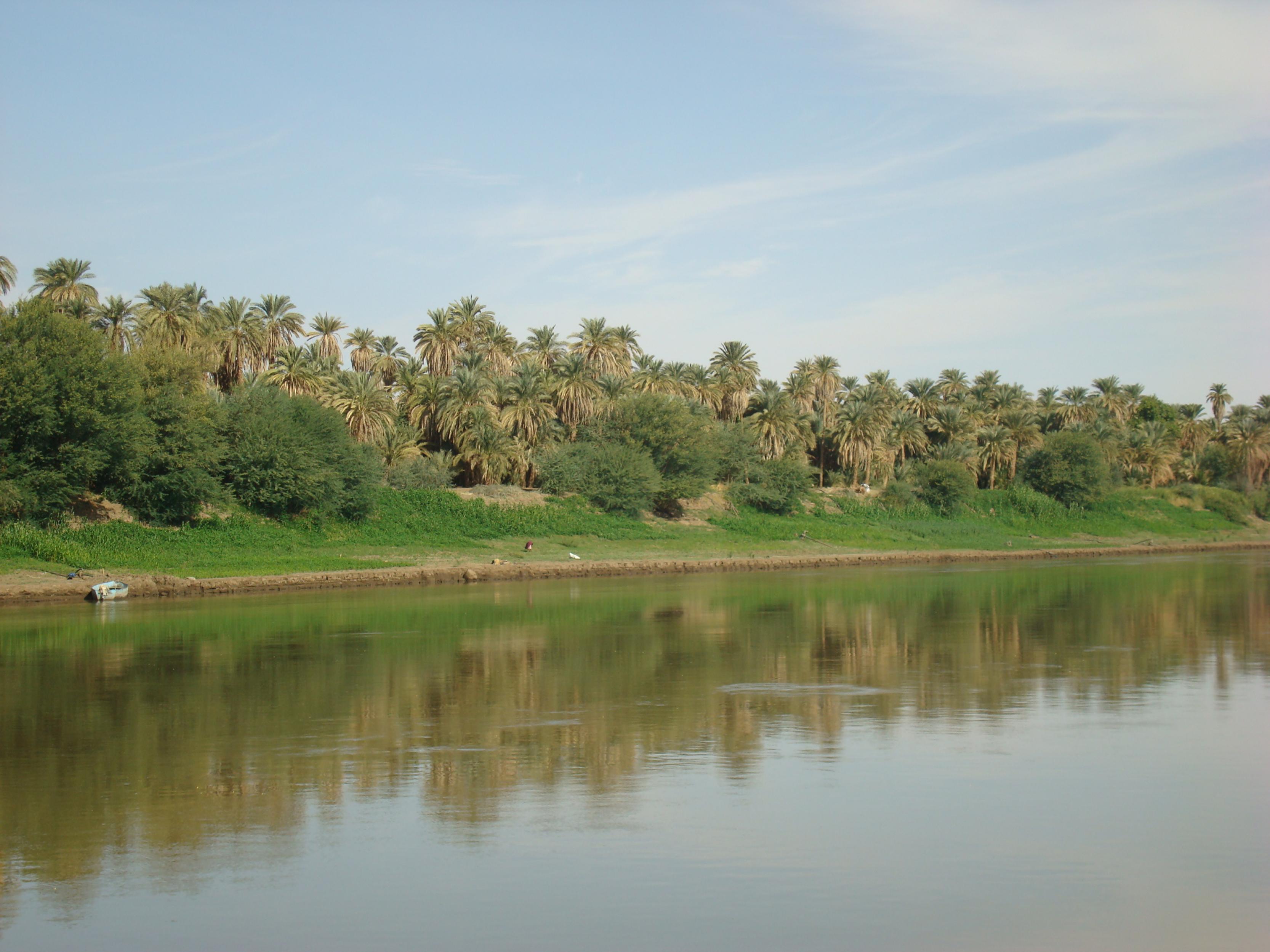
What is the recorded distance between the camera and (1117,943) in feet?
26.5

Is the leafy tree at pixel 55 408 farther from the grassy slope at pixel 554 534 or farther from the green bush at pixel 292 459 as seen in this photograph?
the green bush at pixel 292 459

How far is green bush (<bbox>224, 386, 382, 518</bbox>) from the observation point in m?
54.5

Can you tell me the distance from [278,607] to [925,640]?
20.3 meters

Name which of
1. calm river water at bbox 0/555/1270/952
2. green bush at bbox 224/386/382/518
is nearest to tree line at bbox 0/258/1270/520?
green bush at bbox 224/386/382/518

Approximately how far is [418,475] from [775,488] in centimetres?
2672

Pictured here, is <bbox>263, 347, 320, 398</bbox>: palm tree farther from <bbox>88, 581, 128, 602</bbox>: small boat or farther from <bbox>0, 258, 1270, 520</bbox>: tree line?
<bbox>88, 581, 128, 602</bbox>: small boat

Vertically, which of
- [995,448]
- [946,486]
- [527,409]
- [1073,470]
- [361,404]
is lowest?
[946,486]

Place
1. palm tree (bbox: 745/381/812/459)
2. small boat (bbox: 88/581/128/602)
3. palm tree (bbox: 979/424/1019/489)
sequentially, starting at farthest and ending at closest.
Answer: palm tree (bbox: 979/424/1019/489) < palm tree (bbox: 745/381/812/459) < small boat (bbox: 88/581/128/602)

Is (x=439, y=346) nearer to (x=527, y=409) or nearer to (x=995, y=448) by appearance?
(x=527, y=409)

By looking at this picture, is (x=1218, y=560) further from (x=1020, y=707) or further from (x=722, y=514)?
(x=1020, y=707)

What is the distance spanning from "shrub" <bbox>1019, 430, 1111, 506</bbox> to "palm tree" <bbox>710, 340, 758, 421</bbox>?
25282 millimetres

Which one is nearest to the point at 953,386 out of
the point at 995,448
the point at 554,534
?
the point at 995,448

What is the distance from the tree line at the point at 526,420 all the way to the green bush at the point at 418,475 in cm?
20

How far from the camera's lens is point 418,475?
2630 inches
